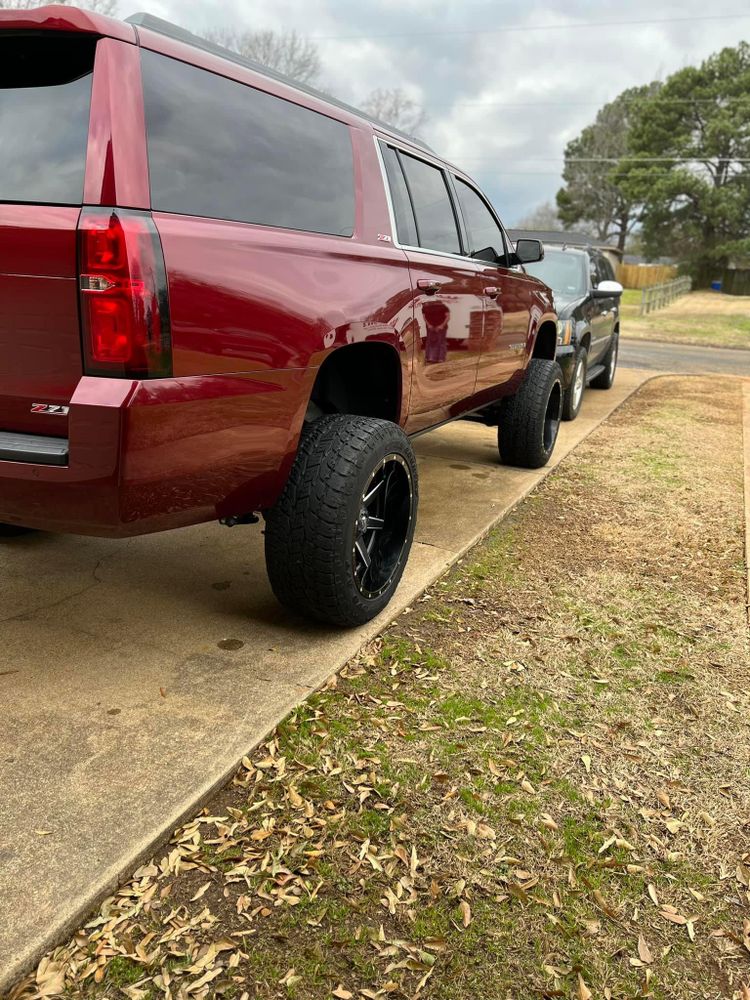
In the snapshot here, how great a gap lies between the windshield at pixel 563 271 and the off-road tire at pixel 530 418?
2766mm

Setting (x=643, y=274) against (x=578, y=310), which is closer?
(x=578, y=310)

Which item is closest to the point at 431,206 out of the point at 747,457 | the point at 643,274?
the point at 747,457

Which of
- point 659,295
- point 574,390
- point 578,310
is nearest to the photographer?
point 578,310

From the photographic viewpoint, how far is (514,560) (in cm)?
438

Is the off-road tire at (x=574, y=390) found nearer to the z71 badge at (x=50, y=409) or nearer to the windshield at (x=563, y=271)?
the windshield at (x=563, y=271)

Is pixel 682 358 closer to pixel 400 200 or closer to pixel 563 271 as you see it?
pixel 563 271

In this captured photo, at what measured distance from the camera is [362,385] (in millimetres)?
3713

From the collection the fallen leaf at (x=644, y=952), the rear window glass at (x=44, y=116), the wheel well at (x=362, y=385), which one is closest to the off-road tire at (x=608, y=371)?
the wheel well at (x=362, y=385)

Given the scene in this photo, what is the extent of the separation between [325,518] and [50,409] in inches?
40.5

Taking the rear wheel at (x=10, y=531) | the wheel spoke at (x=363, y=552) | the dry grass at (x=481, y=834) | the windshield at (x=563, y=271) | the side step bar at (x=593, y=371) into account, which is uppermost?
the windshield at (x=563, y=271)

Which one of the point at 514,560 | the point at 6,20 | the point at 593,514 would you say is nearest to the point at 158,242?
the point at 6,20

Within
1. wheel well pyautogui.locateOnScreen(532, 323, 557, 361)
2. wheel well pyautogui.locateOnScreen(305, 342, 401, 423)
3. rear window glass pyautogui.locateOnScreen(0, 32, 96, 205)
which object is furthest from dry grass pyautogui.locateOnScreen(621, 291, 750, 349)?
rear window glass pyautogui.locateOnScreen(0, 32, 96, 205)

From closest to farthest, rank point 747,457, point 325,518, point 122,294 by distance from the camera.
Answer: point 122,294 → point 325,518 → point 747,457

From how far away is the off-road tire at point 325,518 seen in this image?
3.03 meters
